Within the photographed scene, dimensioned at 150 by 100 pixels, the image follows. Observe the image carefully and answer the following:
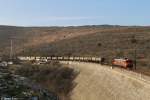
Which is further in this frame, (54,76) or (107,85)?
(54,76)

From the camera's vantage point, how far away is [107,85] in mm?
61719

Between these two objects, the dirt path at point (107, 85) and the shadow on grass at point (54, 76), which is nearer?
the dirt path at point (107, 85)

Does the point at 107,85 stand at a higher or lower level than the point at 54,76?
higher

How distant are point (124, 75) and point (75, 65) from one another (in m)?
36.8

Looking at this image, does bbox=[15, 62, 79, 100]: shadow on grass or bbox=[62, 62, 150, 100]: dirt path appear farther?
bbox=[15, 62, 79, 100]: shadow on grass

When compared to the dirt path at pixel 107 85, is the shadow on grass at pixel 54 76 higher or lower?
lower

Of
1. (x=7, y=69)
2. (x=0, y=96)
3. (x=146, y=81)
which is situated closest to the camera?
(x=146, y=81)

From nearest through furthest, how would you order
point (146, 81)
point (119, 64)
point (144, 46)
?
1. point (146, 81)
2. point (119, 64)
3. point (144, 46)

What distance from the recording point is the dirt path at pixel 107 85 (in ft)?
158

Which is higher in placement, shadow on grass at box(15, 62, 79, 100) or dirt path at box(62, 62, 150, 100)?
dirt path at box(62, 62, 150, 100)

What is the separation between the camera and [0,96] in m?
64.1

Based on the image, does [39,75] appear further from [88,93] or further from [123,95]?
[123,95]

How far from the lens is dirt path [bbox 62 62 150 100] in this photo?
158ft

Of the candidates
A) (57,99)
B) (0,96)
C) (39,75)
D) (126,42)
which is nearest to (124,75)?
(57,99)
